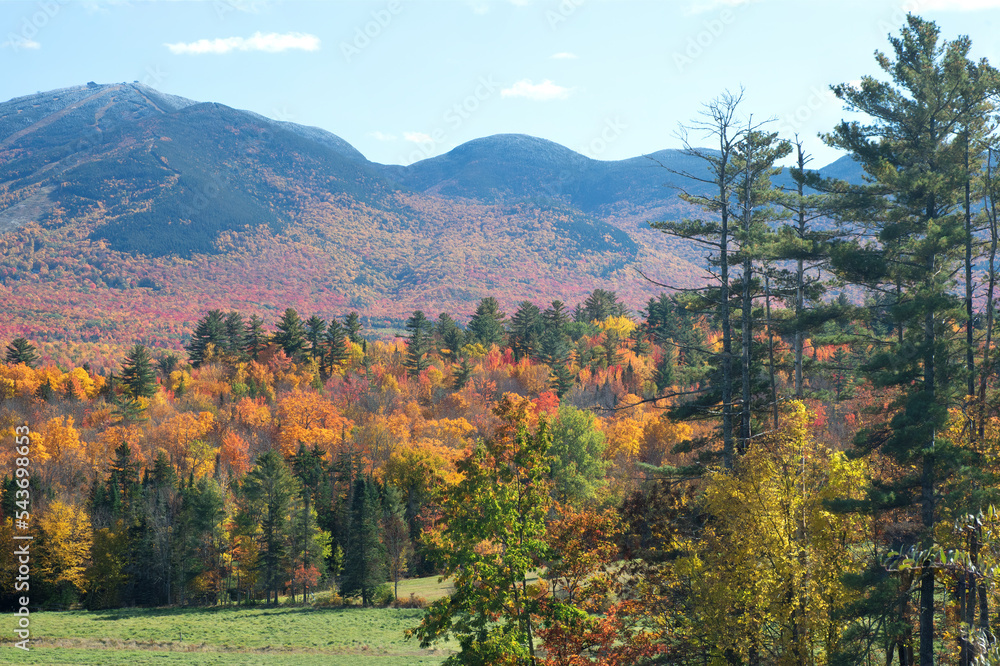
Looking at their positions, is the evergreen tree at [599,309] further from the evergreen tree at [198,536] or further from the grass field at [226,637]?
the grass field at [226,637]

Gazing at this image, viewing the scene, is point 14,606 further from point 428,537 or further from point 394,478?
point 428,537

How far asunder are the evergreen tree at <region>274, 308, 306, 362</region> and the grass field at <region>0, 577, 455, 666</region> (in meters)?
39.2

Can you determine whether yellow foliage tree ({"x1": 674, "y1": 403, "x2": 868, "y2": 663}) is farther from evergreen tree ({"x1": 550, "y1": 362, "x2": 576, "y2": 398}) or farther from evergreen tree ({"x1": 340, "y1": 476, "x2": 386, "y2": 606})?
evergreen tree ({"x1": 550, "y1": 362, "x2": 576, "y2": 398})

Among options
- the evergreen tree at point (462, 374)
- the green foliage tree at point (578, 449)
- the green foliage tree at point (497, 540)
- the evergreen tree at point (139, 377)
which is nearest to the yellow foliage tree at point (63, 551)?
the evergreen tree at point (139, 377)

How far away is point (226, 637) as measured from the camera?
39562 mm

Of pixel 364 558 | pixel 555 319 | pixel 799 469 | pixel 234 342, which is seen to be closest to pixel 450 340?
pixel 555 319

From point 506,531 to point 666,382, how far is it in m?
59.7

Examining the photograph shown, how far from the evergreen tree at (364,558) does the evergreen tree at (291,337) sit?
121ft

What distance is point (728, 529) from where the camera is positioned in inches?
524

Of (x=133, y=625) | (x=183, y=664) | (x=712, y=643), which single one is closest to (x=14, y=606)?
(x=133, y=625)

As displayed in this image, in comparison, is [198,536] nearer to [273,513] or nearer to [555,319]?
[273,513]

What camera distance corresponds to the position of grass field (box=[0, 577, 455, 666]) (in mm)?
33656

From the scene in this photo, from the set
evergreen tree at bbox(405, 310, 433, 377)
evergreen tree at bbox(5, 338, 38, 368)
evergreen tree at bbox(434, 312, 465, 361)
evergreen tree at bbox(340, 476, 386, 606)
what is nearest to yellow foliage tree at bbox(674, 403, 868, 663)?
evergreen tree at bbox(340, 476, 386, 606)

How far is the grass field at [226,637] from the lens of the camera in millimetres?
33656
